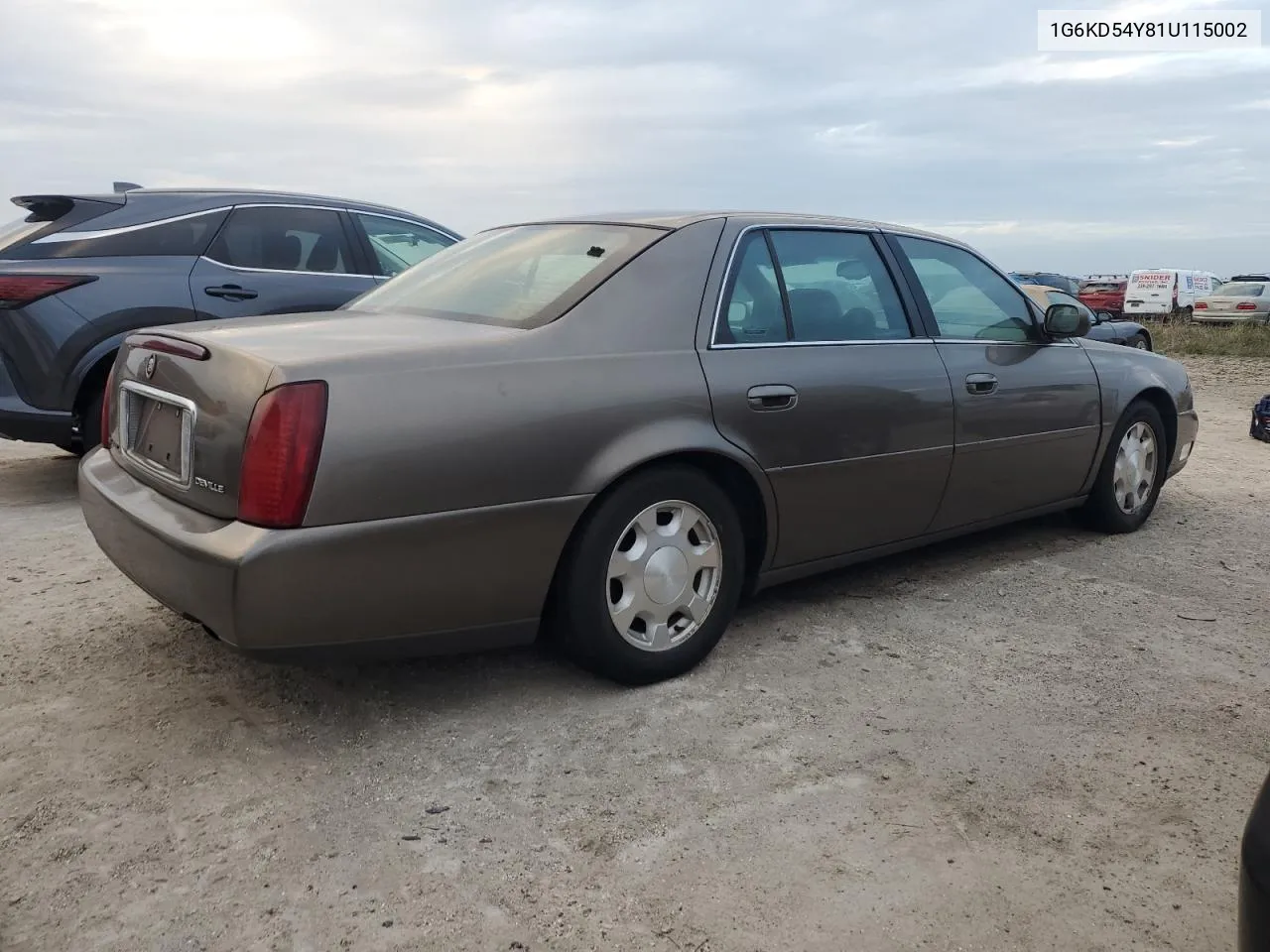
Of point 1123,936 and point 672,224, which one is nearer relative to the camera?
point 1123,936

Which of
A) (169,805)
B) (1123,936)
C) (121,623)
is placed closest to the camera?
(1123,936)

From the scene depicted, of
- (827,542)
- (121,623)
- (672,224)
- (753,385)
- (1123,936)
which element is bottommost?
(1123,936)

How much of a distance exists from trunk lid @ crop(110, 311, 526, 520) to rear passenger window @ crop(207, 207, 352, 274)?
9.08 feet

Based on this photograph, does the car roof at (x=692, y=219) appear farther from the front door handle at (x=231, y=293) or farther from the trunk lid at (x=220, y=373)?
the front door handle at (x=231, y=293)

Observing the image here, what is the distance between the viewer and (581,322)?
306cm

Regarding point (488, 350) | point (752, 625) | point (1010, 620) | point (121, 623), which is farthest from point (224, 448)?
point (1010, 620)

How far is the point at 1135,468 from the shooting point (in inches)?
203

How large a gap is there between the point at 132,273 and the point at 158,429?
9.34 feet

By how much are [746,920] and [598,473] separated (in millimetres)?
1249

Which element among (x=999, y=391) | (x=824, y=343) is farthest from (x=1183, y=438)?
(x=824, y=343)

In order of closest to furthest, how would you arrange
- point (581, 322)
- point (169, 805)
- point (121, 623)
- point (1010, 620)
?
point (169, 805) < point (581, 322) < point (121, 623) < point (1010, 620)

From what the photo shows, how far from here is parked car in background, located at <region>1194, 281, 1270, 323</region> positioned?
2252 centimetres

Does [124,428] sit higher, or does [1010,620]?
[124,428]

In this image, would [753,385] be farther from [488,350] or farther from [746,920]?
[746,920]
